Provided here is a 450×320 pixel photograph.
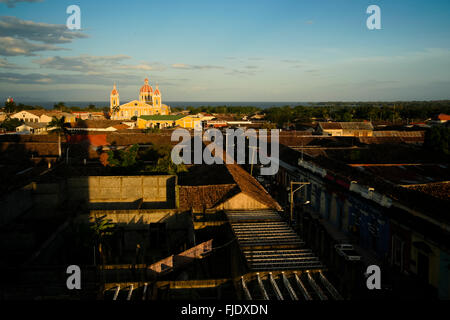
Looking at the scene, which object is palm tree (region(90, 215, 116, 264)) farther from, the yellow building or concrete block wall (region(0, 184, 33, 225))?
the yellow building

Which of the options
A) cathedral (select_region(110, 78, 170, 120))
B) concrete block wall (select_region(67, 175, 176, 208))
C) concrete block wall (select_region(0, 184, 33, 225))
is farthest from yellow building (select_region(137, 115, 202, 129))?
concrete block wall (select_region(0, 184, 33, 225))

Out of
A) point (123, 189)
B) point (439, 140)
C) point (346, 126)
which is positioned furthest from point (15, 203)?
point (346, 126)

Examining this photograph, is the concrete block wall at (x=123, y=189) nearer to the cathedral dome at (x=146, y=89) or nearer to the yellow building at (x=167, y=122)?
the yellow building at (x=167, y=122)

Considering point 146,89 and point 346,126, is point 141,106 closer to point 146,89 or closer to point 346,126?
point 146,89

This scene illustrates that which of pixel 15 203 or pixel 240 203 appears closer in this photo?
pixel 15 203

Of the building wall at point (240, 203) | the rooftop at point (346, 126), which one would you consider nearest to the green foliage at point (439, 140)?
the building wall at point (240, 203)
